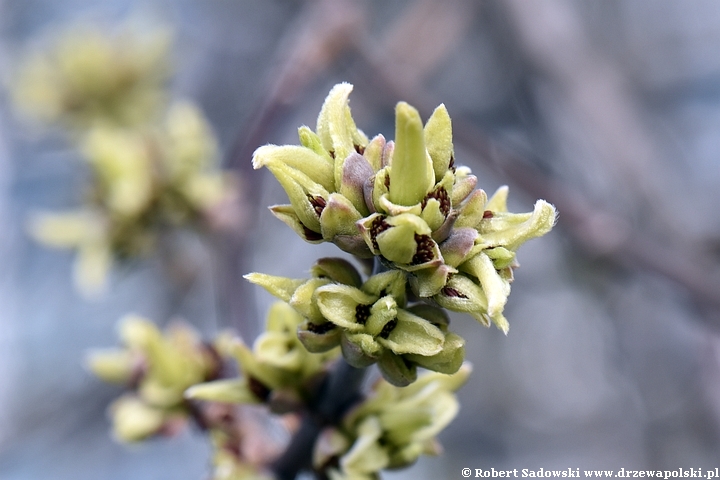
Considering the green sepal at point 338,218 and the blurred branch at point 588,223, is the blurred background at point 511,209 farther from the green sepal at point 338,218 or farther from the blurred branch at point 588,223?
the green sepal at point 338,218

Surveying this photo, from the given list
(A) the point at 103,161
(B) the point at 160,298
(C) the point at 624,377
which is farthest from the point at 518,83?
(A) the point at 103,161

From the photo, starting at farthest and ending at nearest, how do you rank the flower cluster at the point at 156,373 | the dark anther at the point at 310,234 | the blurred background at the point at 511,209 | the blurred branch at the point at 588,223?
the blurred background at the point at 511,209
the blurred branch at the point at 588,223
the flower cluster at the point at 156,373
the dark anther at the point at 310,234

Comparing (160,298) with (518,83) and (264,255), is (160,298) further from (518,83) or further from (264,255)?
(518,83)

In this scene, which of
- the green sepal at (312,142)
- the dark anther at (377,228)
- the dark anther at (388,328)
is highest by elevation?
the green sepal at (312,142)

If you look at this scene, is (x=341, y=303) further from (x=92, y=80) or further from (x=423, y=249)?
(x=92, y=80)

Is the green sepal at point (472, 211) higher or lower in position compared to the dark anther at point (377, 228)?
higher

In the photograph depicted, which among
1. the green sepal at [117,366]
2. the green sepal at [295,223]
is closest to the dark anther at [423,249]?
the green sepal at [295,223]
